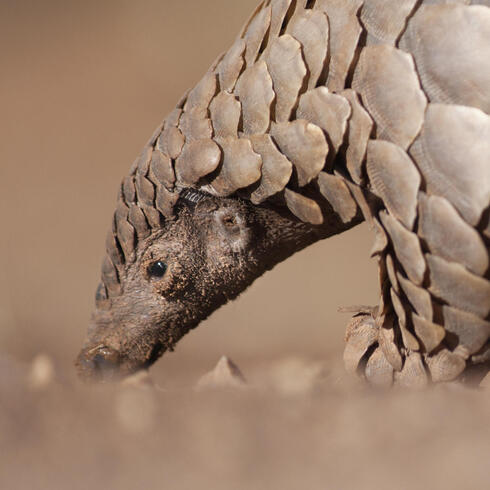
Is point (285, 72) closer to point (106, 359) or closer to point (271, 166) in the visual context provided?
point (271, 166)

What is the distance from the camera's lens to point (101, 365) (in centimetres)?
79

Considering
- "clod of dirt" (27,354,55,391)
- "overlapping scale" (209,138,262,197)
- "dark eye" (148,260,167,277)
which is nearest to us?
"clod of dirt" (27,354,55,391)


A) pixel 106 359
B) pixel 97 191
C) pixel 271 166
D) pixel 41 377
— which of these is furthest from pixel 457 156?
pixel 97 191

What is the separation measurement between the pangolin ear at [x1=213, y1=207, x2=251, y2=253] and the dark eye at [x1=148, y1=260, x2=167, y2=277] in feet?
0.25

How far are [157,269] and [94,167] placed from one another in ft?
4.57

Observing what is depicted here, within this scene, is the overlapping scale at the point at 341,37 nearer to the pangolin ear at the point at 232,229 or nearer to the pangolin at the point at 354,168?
the pangolin at the point at 354,168

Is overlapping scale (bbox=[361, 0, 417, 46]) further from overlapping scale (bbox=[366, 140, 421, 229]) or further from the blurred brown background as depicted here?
the blurred brown background

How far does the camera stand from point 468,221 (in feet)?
1.55

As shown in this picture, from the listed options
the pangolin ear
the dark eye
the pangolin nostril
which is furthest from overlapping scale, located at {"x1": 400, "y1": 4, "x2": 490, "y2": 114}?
the pangolin nostril

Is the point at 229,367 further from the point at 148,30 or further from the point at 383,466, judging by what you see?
the point at 148,30

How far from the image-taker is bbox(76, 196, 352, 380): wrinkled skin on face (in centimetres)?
65

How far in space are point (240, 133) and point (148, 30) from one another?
1.50 metres

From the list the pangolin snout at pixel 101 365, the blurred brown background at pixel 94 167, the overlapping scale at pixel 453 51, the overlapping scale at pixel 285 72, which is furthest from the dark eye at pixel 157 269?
the blurred brown background at pixel 94 167

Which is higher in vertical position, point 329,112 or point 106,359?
point 329,112
